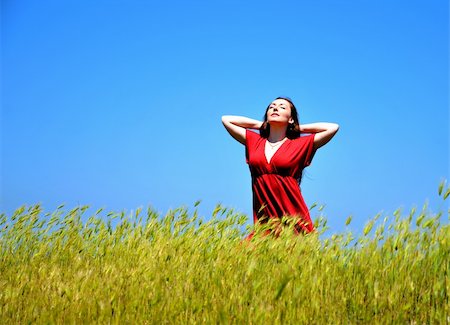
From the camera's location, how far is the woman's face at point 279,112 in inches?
211

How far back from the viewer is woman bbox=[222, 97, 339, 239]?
5.13 m

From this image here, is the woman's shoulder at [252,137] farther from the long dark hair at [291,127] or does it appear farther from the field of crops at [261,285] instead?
the field of crops at [261,285]

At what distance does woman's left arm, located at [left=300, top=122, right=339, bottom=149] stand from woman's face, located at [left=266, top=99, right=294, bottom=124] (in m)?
0.24

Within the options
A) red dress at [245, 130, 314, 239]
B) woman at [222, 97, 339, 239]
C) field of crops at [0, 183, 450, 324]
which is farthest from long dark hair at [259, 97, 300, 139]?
field of crops at [0, 183, 450, 324]

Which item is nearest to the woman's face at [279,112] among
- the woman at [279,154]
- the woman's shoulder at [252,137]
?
the woman at [279,154]

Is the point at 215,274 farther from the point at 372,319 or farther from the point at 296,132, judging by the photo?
the point at 296,132

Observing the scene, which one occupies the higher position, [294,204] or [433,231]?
[294,204]

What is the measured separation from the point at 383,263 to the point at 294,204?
1.86m

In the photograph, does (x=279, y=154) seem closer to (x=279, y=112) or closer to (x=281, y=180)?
(x=281, y=180)

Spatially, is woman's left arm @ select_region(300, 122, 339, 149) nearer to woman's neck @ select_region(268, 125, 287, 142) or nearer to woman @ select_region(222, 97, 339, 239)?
woman @ select_region(222, 97, 339, 239)

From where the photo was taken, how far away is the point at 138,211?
496 centimetres

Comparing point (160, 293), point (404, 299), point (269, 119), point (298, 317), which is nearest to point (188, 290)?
point (160, 293)

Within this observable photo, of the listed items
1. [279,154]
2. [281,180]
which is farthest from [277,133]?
[281,180]

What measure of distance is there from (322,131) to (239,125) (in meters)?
0.86
